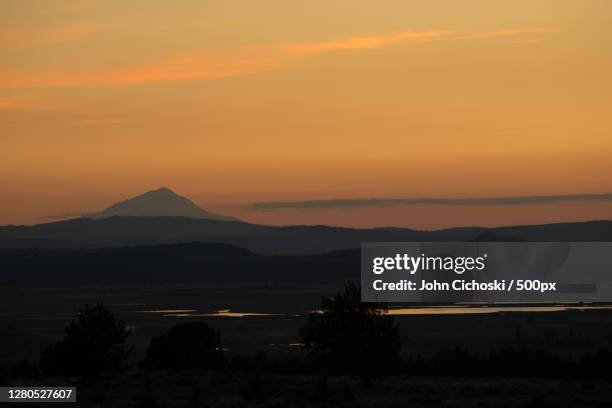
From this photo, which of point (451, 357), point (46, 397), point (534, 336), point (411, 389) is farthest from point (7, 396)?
point (534, 336)

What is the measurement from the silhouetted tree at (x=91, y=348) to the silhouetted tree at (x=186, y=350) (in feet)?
52.0

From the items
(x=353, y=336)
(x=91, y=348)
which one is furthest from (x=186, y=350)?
(x=353, y=336)

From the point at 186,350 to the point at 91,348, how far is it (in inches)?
939

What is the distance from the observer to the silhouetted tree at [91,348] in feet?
258

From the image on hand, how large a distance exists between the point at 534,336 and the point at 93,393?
123 meters

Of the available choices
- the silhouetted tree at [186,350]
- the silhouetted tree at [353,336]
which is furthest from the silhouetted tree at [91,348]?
the silhouetted tree at [186,350]

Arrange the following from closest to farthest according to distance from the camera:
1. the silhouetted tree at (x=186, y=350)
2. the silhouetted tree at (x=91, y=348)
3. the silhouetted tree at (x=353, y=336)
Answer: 1. the silhouetted tree at (x=353, y=336)
2. the silhouetted tree at (x=91, y=348)
3. the silhouetted tree at (x=186, y=350)

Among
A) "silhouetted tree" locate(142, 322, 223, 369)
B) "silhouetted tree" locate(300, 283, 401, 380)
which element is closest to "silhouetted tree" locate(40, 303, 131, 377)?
"silhouetted tree" locate(300, 283, 401, 380)

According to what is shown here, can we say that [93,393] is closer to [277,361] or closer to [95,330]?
[95,330]

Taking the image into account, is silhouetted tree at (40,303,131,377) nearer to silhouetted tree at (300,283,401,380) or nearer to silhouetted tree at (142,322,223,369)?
silhouetted tree at (300,283,401,380)

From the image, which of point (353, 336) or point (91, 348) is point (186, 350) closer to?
point (91, 348)

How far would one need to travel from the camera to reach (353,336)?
76.1 m

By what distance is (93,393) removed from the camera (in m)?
65.0

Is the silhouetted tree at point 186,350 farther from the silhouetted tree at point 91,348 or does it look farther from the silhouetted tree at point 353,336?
the silhouetted tree at point 353,336
